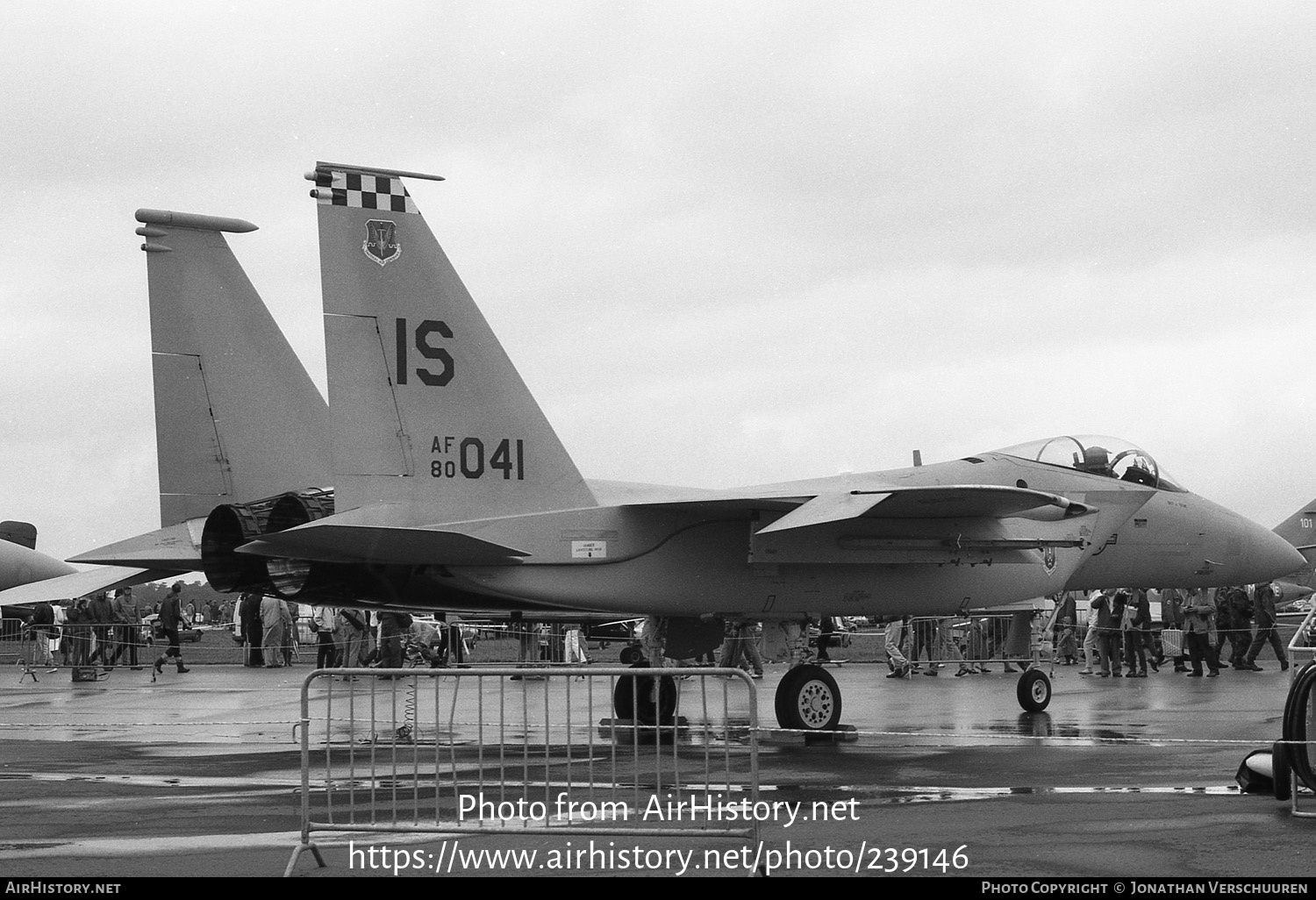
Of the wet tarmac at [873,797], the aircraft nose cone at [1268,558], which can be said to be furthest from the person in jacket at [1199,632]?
the aircraft nose cone at [1268,558]

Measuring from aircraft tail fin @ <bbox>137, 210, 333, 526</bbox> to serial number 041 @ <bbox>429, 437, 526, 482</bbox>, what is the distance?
3092mm

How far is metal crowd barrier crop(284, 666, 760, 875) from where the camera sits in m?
6.71

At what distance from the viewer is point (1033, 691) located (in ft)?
50.5

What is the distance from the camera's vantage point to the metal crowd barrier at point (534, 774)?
22.0ft

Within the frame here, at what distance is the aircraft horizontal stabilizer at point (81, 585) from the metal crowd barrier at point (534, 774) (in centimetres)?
243

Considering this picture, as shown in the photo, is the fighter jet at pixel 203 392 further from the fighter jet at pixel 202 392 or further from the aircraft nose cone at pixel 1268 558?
the aircraft nose cone at pixel 1268 558

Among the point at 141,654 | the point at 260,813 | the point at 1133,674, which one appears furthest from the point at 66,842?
the point at 141,654

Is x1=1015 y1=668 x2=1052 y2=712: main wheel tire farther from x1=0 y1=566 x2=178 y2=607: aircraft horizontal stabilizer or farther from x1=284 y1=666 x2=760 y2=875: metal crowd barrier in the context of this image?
x1=0 y1=566 x2=178 y2=607: aircraft horizontal stabilizer

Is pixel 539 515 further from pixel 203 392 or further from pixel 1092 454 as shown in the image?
pixel 1092 454

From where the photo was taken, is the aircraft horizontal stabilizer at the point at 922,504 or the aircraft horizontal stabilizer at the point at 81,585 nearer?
the aircraft horizontal stabilizer at the point at 922,504

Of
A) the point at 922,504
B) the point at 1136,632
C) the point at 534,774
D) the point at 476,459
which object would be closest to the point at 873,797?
the point at 534,774

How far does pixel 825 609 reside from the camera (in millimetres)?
13828

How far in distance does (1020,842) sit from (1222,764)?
4.08 meters
